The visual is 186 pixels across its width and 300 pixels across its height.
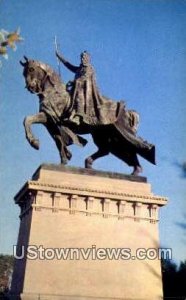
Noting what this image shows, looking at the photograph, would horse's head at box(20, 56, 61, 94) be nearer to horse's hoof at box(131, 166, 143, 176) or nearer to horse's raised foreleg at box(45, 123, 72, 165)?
horse's raised foreleg at box(45, 123, 72, 165)

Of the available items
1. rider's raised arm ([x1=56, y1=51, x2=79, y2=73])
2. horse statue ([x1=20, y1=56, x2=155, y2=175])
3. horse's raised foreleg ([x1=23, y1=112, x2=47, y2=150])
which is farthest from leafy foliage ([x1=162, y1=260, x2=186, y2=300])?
horse's raised foreleg ([x1=23, y1=112, x2=47, y2=150])

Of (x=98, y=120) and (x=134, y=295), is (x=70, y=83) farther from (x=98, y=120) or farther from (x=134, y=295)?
(x=134, y=295)

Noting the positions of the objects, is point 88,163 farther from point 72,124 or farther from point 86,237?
point 86,237

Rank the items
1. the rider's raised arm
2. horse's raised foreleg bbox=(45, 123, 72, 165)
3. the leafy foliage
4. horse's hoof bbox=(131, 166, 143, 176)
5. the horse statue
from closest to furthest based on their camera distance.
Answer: the horse statue < horse's raised foreleg bbox=(45, 123, 72, 165) < horse's hoof bbox=(131, 166, 143, 176) < the rider's raised arm < the leafy foliage

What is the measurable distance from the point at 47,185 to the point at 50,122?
2.33 meters

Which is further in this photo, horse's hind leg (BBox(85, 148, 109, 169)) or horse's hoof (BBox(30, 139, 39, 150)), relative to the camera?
horse's hind leg (BBox(85, 148, 109, 169))

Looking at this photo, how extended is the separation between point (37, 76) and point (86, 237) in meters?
Result: 5.40

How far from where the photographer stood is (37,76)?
13.7m

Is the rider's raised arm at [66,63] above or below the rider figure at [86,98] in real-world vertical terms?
above

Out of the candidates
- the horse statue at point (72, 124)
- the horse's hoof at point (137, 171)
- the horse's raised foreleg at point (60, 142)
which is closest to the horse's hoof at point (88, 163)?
the horse statue at point (72, 124)

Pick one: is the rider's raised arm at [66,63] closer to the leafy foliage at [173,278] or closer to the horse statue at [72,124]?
the horse statue at [72,124]

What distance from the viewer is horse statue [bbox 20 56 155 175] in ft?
44.3

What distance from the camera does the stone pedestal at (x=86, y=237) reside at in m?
11.5

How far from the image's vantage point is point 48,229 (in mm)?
11922
